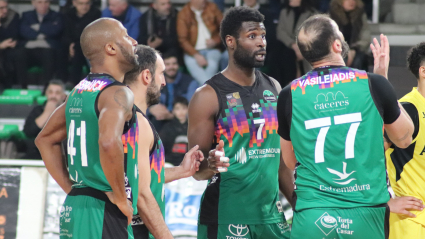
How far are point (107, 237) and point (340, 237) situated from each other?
142cm

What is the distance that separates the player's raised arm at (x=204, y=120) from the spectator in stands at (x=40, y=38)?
245 inches

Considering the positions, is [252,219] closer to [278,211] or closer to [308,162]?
[278,211]

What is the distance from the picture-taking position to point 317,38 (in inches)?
141

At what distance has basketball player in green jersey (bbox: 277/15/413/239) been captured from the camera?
3.38m

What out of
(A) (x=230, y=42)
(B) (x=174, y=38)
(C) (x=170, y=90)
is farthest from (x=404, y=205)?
(B) (x=174, y=38)

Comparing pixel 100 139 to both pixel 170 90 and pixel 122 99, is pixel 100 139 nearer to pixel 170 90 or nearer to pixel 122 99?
pixel 122 99

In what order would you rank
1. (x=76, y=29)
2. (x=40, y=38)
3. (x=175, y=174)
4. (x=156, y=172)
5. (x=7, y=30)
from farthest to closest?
(x=7, y=30)
(x=40, y=38)
(x=76, y=29)
(x=175, y=174)
(x=156, y=172)

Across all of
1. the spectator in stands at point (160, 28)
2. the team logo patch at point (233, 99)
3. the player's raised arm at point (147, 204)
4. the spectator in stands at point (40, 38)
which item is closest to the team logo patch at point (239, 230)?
the player's raised arm at point (147, 204)

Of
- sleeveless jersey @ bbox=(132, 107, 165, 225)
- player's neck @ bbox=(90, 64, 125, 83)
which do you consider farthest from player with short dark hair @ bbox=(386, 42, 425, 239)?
player's neck @ bbox=(90, 64, 125, 83)

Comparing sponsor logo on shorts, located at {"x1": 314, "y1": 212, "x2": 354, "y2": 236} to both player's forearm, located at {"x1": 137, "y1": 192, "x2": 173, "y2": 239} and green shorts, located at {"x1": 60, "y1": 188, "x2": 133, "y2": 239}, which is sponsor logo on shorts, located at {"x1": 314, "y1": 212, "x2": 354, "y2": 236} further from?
green shorts, located at {"x1": 60, "y1": 188, "x2": 133, "y2": 239}

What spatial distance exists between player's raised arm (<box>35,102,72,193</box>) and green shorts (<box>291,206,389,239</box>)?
1.65 meters

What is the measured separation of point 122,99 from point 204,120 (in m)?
1.15

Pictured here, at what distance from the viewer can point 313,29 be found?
3605mm

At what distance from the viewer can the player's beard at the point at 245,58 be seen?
14.7 feet
